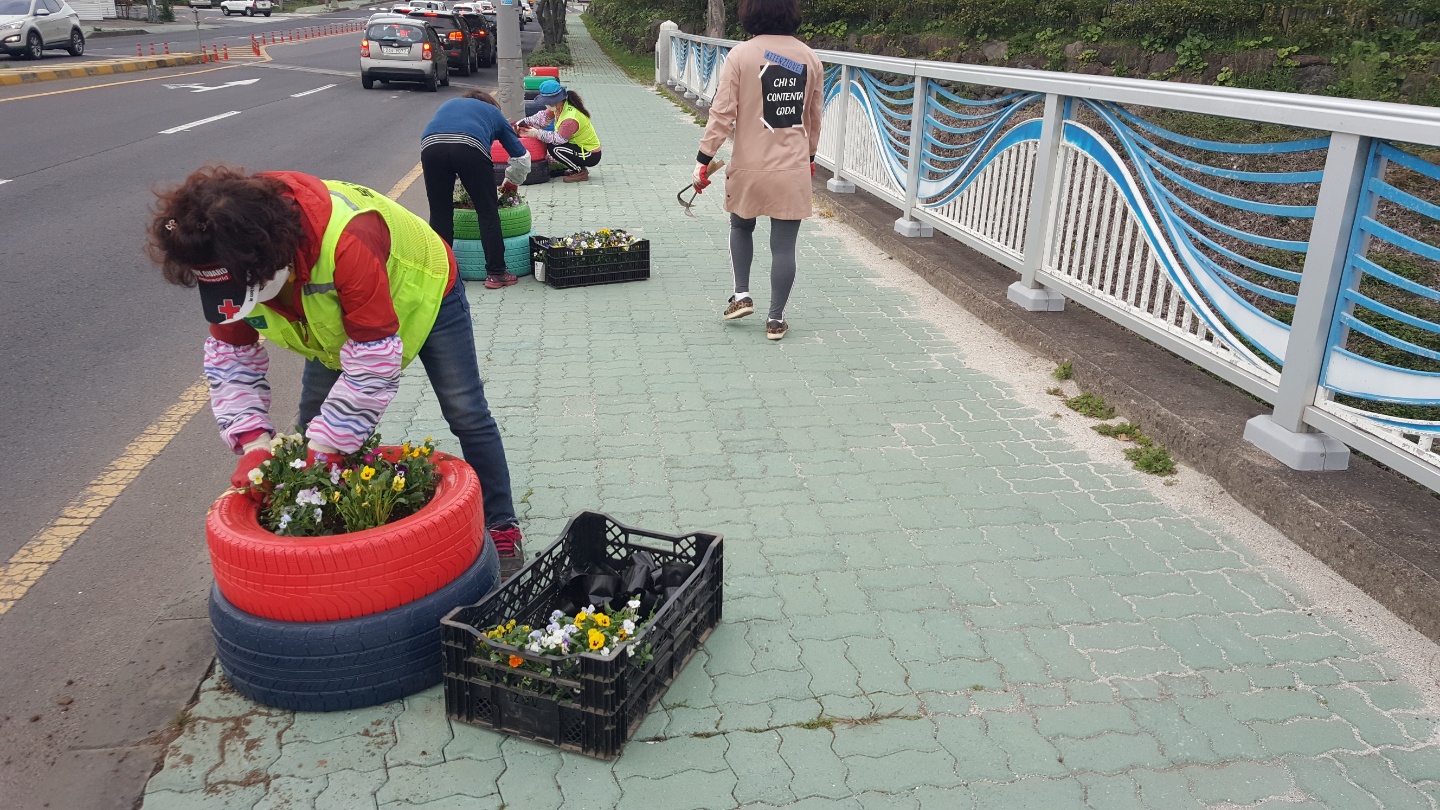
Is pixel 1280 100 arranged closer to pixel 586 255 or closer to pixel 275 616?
pixel 275 616

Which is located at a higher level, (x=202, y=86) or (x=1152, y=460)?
(x=202, y=86)

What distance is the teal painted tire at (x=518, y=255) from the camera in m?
7.79

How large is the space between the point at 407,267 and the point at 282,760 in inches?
54.5

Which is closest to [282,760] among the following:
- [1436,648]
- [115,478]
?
[115,478]

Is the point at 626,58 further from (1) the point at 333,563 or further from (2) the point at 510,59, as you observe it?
(1) the point at 333,563

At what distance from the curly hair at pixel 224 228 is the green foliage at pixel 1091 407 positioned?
3.86 meters

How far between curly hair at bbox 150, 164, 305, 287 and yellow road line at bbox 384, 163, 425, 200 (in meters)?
8.08

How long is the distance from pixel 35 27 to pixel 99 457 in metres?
25.9

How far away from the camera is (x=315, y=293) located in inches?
112

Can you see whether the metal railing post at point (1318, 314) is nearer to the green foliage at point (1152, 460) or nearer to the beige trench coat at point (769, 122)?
the green foliage at point (1152, 460)

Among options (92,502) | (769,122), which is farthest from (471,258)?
(92,502)

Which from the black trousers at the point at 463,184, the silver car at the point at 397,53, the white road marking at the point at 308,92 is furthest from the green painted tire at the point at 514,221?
the silver car at the point at 397,53

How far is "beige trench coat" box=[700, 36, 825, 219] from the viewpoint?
5.98 meters

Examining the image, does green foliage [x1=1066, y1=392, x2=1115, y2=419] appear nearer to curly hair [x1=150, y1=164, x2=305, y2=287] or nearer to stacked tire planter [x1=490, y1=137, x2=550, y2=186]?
curly hair [x1=150, y1=164, x2=305, y2=287]
